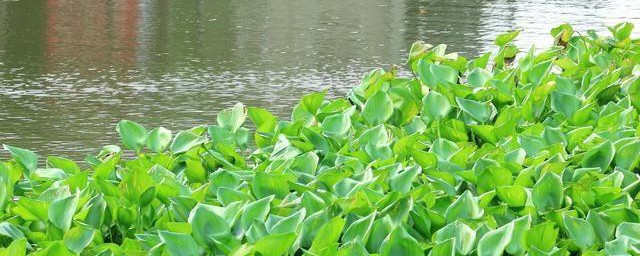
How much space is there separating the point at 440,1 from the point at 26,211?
11.3 metres

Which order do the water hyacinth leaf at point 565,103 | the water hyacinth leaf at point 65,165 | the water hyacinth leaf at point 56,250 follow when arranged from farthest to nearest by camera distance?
1. the water hyacinth leaf at point 565,103
2. the water hyacinth leaf at point 65,165
3. the water hyacinth leaf at point 56,250

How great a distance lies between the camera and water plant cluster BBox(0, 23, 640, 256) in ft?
6.83

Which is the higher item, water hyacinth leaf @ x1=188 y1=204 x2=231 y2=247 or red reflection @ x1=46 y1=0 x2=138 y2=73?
water hyacinth leaf @ x1=188 y1=204 x2=231 y2=247

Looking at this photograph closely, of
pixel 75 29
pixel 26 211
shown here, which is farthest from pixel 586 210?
pixel 75 29

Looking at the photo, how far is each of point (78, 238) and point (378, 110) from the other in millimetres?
1252

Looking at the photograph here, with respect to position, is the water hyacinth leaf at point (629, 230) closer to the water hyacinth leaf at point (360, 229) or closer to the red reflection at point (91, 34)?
the water hyacinth leaf at point (360, 229)

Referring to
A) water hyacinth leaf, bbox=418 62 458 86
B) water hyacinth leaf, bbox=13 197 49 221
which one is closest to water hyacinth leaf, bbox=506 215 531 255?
water hyacinth leaf, bbox=13 197 49 221

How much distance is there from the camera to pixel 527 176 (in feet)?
8.19

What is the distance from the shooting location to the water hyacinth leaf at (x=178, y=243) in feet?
6.61

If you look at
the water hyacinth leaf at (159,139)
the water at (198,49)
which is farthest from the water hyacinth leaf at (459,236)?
the water at (198,49)

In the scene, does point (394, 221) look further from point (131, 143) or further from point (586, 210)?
point (131, 143)

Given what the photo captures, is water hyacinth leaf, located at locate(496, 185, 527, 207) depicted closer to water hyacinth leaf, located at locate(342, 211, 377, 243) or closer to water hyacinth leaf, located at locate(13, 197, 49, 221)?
water hyacinth leaf, located at locate(342, 211, 377, 243)

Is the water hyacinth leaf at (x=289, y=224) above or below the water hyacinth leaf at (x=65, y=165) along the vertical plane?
above

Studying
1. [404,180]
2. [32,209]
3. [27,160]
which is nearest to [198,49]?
[27,160]
